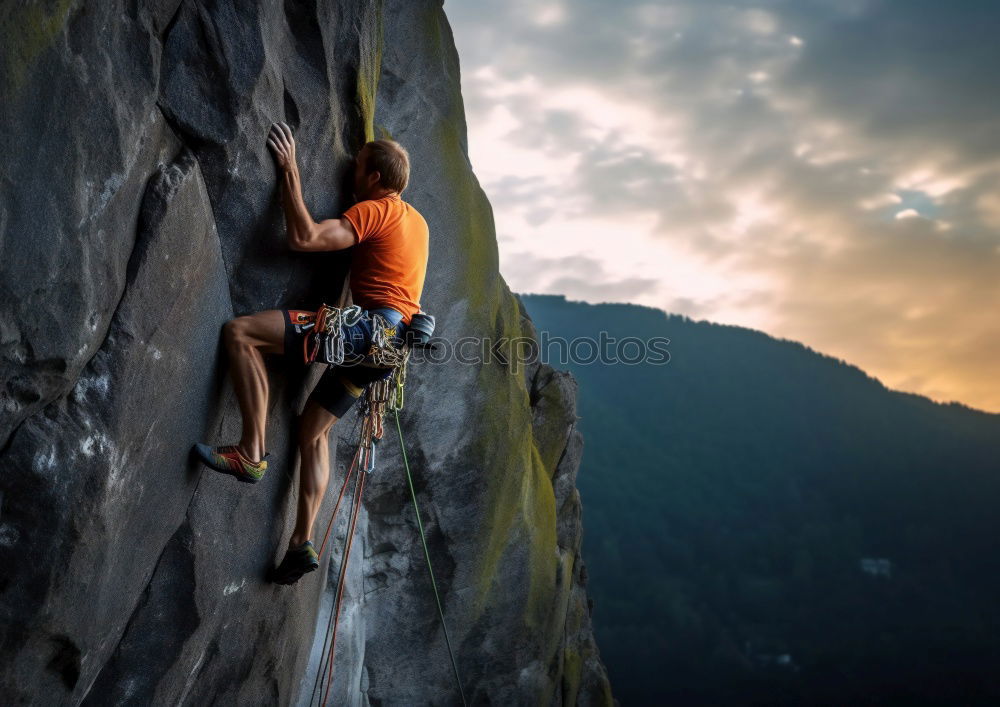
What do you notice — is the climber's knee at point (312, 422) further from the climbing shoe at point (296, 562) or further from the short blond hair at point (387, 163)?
the short blond hair at point (387, 163)

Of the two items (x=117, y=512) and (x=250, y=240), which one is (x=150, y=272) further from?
(x=117, y=512)

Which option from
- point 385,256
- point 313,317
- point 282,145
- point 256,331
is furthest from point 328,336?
point 282,145

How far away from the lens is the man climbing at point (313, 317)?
3.68 m

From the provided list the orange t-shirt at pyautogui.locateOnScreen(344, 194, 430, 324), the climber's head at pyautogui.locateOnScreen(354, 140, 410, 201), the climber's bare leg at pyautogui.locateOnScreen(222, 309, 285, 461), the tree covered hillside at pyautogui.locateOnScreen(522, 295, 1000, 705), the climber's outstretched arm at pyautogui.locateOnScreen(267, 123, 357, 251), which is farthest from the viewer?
the tree covered hillside at pyautogui.locateOnScreen(522, 295, 1000, 705)

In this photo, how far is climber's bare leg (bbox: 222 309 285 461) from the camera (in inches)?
144

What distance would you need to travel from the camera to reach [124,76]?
2973mm

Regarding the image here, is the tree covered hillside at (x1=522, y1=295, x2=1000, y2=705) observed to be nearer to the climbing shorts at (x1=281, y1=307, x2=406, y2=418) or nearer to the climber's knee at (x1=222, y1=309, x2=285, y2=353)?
the climbing shorts at (x1=281, y1=307, x2=406, y2=418)

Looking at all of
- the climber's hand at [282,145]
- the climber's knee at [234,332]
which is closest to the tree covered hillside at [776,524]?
the climber's knee at [234,332]

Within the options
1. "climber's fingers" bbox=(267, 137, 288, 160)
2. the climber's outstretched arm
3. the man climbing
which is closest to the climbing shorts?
the man climbing

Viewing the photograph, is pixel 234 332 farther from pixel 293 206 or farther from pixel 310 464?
pixel 310 464

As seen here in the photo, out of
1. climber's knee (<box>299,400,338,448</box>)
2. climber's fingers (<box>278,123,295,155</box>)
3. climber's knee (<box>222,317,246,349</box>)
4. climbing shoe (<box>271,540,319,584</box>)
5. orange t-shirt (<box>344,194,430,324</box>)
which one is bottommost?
climbing shoe (<box>271,540,319,584</box>)

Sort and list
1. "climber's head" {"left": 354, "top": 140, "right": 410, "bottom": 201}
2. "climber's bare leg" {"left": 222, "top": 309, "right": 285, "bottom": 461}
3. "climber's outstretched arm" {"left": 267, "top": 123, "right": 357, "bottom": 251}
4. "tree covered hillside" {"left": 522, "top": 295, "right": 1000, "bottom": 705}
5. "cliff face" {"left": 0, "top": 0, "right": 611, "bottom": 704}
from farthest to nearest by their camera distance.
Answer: "tree covered hillside" {"left": 522, "top": 295, "right": 1000, "bottom": 705}, "climber's head" {"left": 354, "top": 140, "right": 410, "bottom": 201}, "climber's outstretched arm" {"left": 267, "top": 123, "right": 357, "bottom": 251}, "climber's bare leg" {"left": 222, "top": 309, "right": 285, "bottom": 461}, "cliff face" {"left": 0, "top": 0, "right": 611, "bottom": 704}

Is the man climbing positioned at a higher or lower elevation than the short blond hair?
lower

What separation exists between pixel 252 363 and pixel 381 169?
1.39 m
